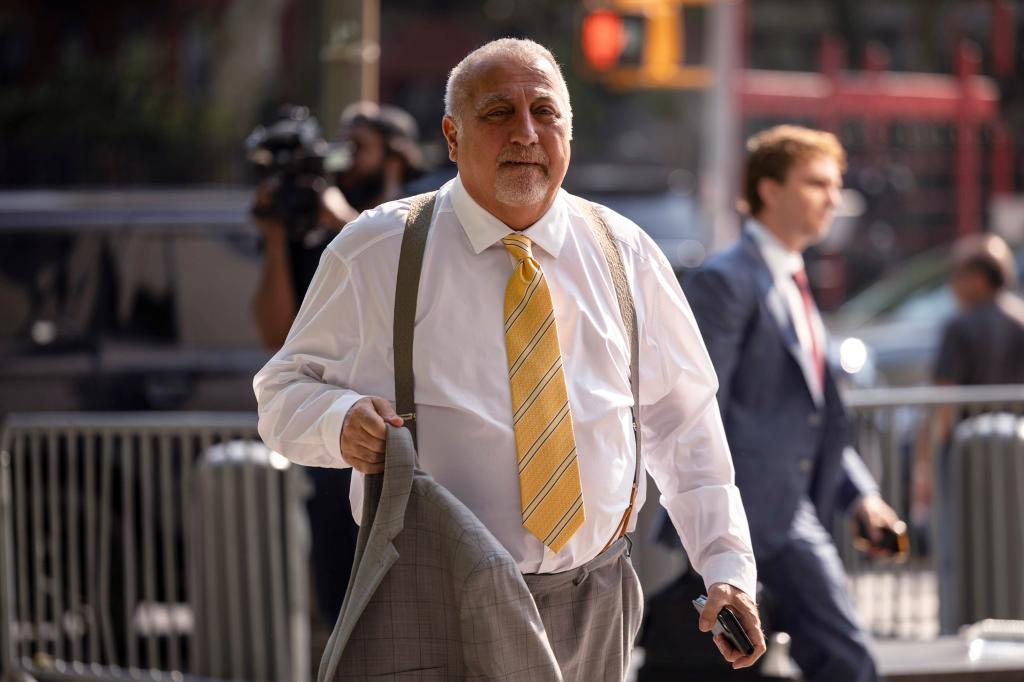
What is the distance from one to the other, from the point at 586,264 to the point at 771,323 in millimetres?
1728

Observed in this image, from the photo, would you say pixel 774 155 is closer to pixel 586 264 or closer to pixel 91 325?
pixel 586 264

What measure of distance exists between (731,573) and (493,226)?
33.8 inches

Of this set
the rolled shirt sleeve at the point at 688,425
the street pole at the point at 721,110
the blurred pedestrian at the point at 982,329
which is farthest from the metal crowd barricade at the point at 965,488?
the street pole at the point at 721,110

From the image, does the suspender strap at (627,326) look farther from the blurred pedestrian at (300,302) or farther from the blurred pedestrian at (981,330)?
the blurred pedestrian at (981,330)

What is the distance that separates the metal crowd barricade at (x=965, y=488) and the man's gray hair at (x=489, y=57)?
3577 millimetres

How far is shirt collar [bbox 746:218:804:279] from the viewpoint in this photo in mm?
5246

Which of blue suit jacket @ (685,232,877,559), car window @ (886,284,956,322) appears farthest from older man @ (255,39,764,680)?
car window @ (886,284,956,322)

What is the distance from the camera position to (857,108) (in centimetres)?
2239

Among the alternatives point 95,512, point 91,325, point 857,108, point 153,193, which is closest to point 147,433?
point 95,512

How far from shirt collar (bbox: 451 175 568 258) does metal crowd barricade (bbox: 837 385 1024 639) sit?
350cm

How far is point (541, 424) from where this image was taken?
3254 mm

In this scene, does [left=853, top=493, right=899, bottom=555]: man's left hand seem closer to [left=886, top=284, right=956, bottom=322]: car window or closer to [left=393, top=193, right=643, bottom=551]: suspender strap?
[left=393, top=193, right=643, bottom=551]: suspender strap

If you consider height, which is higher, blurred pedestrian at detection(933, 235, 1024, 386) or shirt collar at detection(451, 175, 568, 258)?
shirt collar at detection(451, 175, 568, 258)

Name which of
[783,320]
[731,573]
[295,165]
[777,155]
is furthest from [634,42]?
[731,573]
